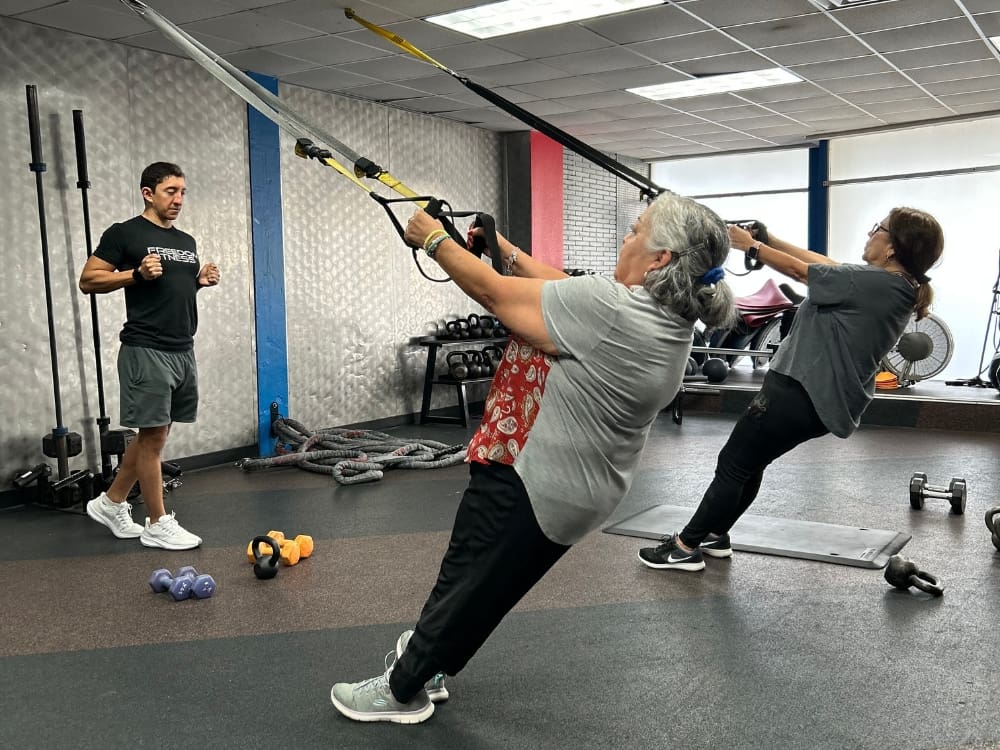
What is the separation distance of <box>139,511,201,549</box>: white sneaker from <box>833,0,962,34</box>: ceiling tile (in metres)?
4.18

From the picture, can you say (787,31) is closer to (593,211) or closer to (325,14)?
(325,14)

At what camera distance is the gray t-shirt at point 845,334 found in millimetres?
3051

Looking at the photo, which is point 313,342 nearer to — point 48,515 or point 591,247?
point 48,515

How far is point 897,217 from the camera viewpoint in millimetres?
3051

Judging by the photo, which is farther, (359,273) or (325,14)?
(359,273)

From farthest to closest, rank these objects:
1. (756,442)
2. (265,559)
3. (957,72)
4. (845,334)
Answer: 1. (957,72)
2. (265,559)
3. (756,442)
4. (845,334)

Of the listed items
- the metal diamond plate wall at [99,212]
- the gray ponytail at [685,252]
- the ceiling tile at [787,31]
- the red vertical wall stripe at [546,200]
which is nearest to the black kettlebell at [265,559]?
the metal diamond plate wall at [99,212]

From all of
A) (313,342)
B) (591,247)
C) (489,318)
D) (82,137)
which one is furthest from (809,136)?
(82,137)

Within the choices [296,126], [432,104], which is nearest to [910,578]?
[296,126]

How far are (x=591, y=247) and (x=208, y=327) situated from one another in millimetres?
5129

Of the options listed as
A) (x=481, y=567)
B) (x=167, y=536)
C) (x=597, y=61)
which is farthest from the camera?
(x=597, y=61)

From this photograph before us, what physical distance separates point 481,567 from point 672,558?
168 centimetres

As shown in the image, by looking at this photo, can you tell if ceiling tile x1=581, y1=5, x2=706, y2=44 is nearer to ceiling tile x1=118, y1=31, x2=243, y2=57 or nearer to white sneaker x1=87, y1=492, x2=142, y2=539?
ceiling tile x1=118, y1=31, x2=243, y2=57

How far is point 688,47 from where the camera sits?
5.41 m
